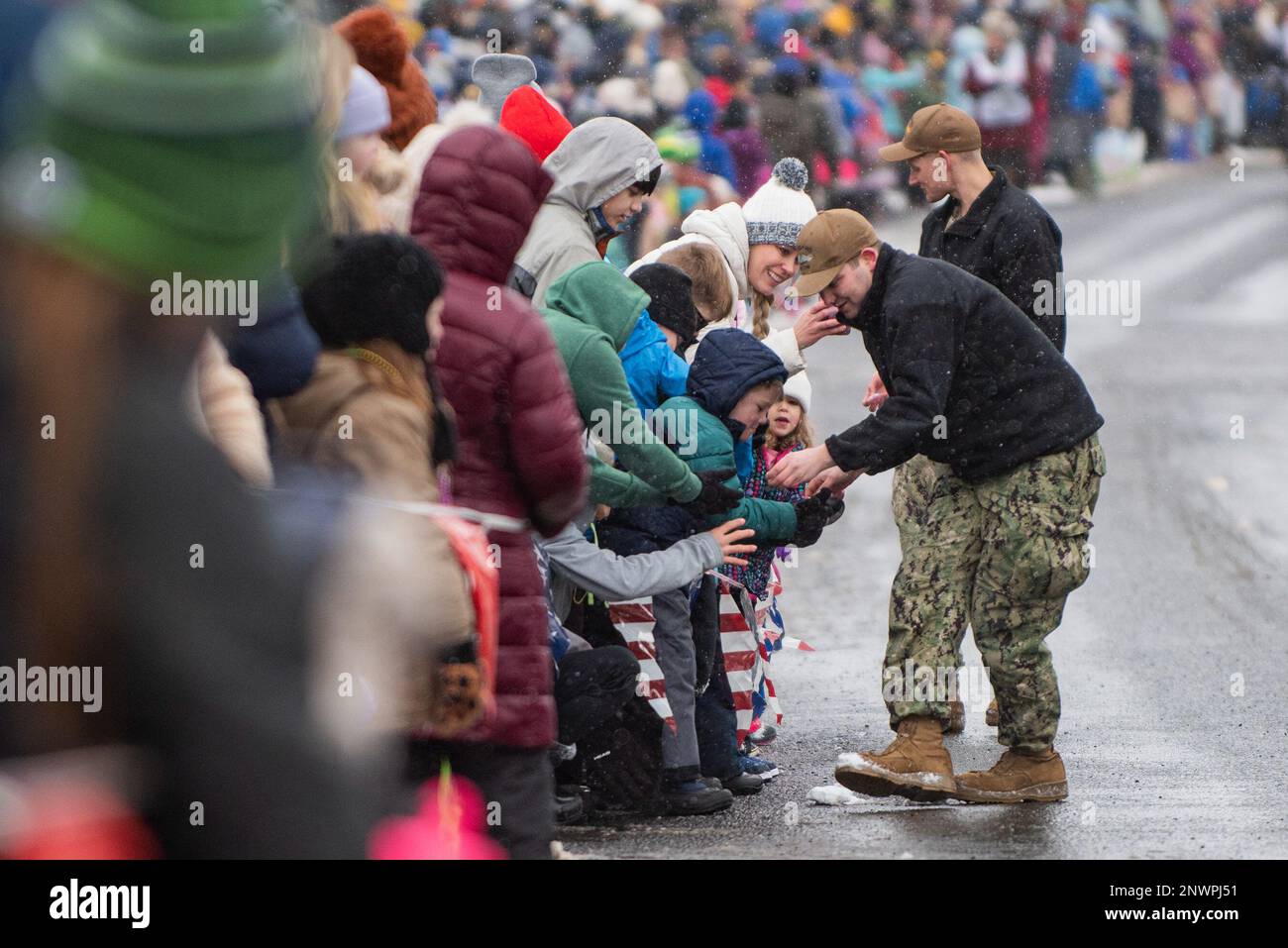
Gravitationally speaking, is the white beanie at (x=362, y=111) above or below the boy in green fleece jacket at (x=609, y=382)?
above

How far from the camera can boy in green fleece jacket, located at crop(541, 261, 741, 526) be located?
5.92 m

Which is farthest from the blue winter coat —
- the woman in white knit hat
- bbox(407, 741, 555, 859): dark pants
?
bbox(407, 741, 555, 859): dark pants

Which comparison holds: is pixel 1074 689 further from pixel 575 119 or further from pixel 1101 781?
pixel 575 119

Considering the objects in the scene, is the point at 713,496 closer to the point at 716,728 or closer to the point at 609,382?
the point at 609,382

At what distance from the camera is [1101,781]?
6.91 m

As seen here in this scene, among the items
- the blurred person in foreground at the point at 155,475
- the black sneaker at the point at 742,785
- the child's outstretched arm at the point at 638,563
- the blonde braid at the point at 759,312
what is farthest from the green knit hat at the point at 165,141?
Answer: the blonde braid at the point at 759,312

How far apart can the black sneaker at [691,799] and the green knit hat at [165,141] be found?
16.9ft

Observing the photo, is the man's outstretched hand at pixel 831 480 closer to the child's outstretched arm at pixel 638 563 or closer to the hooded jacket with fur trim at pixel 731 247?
the child's outstretched arm at pixel 638 563

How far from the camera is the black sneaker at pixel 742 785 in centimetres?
686

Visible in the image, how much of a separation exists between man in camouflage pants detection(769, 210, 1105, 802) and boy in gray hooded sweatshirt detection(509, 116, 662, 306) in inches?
25.1

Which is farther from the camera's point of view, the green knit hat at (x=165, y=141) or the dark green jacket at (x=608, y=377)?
the dark green jacket at (x=608, y=377)

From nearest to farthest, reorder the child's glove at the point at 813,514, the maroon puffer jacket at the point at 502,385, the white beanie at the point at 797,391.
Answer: the maroon puffer jacket at the point at 502,385
the child's glove at the point at 813,514
the white beanie at the point at 797,391

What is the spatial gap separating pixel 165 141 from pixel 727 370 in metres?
5.33
